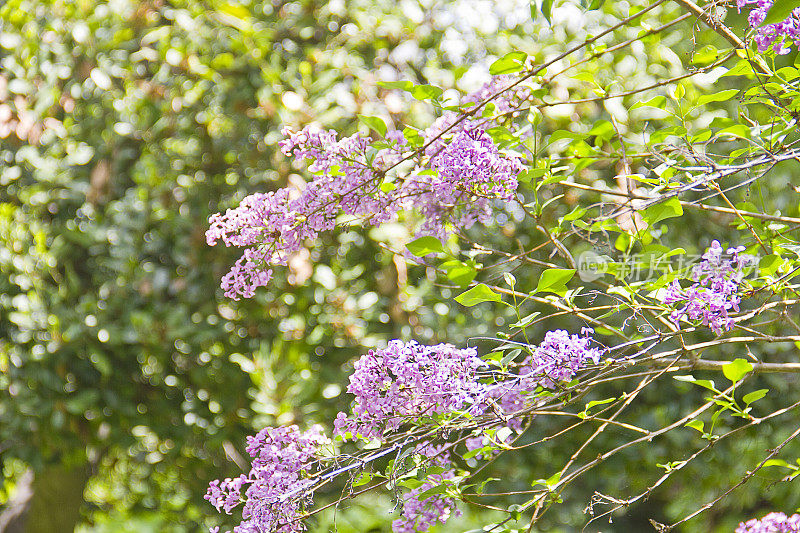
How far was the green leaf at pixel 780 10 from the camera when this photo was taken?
68cm

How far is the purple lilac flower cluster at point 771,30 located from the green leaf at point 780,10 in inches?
2.5

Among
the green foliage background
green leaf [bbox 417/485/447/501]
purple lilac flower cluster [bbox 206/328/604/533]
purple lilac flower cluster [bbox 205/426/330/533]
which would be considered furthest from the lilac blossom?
the green foliage background

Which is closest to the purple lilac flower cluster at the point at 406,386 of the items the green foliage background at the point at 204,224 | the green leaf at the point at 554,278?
the green leaf at the point at 554,278

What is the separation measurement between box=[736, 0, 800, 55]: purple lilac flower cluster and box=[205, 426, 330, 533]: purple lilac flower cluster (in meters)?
0.65

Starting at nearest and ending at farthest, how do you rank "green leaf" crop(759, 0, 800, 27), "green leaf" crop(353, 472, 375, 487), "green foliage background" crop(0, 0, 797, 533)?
"green leaf" crop(759, 0, 800, 27) < "green leaf" crop(353, 472, 375, 487) < "green foliage background" crop(0, 0, 797, 533)

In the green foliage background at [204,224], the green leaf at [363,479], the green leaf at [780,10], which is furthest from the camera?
the green foliage background at [204,224]

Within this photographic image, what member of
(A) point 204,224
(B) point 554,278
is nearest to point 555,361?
(B) point 554,278

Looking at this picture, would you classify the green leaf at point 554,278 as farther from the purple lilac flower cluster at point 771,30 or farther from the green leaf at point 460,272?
the purple lilac flower cluster at point 771,30

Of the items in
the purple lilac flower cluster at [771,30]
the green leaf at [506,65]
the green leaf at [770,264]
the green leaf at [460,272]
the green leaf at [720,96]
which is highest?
the purple lilac flower cluster at [771,30]

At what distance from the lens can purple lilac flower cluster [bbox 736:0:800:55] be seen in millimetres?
764

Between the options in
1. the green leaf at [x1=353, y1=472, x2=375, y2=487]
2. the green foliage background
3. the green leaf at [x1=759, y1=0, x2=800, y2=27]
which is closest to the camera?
the green leaf at [x1=759, y1=0, x2=800, y2=27]

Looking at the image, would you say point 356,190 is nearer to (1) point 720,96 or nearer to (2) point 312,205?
(2) point 312,205

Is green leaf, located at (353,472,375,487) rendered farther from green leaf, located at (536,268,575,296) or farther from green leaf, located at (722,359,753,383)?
green leaf, located at (722,359,753,383)

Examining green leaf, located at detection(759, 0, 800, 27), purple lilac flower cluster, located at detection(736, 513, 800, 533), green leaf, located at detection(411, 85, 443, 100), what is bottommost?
purple lilac flower cluster, located at detection(736, 513, 800, 533)
